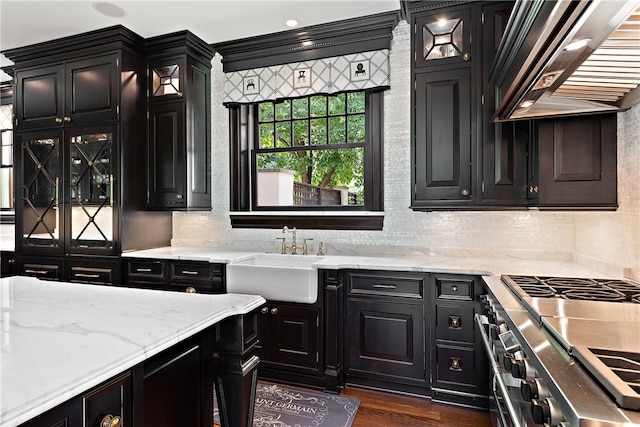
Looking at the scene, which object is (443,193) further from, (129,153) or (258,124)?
(129,153)

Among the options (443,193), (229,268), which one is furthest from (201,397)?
(443,193)

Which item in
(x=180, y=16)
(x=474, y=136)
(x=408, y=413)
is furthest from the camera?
(x=180, y=16)

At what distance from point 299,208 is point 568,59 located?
8.15 feet

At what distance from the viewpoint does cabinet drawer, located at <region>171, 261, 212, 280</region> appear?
300 centimetres

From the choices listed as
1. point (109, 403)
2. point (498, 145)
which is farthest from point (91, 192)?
point (498, 145)

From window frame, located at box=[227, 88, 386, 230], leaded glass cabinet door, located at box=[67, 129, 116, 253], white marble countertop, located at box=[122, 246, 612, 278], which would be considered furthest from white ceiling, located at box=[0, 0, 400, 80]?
white marble countertop, located at box=[122, 246, 612, 278]

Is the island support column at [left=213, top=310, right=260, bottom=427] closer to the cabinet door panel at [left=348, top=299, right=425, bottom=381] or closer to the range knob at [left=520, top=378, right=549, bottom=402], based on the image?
the range knob at [left=520, top=378, right=549, bottom=402]

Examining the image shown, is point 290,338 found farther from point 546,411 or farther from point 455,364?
point 546,411

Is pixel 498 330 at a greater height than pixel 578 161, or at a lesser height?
lesser

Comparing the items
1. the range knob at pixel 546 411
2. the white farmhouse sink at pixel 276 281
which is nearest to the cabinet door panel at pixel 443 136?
the white farmhouse sink at pixel 276 281

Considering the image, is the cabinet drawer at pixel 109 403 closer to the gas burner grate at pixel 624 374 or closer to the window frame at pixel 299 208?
the gas burner grate at pixel 624 374

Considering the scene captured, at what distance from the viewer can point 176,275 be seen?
3.10 m

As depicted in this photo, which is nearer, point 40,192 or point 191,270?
point 191,270

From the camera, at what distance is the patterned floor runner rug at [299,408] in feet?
7.41
